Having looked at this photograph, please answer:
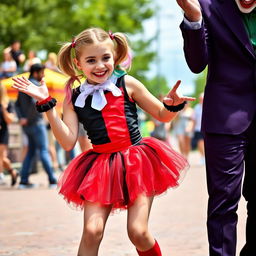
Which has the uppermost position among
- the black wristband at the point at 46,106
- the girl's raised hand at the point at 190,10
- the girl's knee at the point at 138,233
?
the girl's raised hand at the point at 190,10

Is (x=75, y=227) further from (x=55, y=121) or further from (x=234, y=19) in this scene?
(x=234, y=19)

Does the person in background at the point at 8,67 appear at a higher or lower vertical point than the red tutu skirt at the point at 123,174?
lower

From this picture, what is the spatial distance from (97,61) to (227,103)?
889 millimetres

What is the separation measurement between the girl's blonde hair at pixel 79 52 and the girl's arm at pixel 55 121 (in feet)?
0.76

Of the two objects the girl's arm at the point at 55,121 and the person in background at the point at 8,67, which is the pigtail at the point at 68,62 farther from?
the person in background at the point at 8,67

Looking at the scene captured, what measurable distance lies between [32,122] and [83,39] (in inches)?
283

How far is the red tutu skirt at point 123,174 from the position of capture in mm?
4445

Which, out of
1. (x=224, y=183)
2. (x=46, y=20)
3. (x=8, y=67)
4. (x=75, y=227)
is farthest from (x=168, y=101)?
(x=46, y=20)

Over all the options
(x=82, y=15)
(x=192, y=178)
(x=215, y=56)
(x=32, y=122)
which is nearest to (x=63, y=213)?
(x=32, y=122)

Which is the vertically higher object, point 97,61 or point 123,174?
point 97,61

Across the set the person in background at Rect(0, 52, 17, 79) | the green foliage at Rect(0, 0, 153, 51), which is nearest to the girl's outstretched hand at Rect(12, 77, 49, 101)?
the person in background at Rect(0, 52, 17, 79)

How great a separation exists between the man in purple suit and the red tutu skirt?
44cm

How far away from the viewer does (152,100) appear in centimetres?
461

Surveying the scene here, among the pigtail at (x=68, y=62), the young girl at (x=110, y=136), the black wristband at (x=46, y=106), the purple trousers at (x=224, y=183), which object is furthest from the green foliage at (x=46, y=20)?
the purple trousers at (x=224, y=183)
